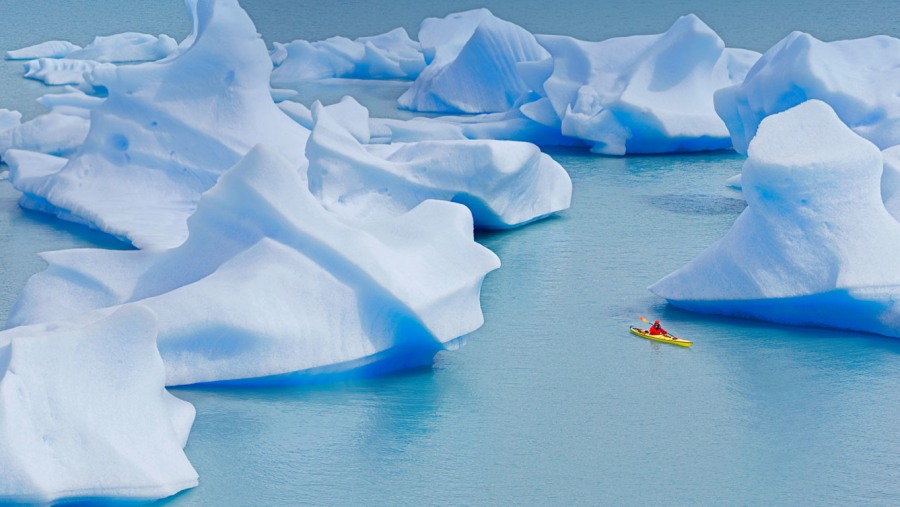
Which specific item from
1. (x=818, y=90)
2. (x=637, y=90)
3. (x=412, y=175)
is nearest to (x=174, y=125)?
(x=412, y=175)

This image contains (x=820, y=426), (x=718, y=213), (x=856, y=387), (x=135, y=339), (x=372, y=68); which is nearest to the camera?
(x=135, y=339)

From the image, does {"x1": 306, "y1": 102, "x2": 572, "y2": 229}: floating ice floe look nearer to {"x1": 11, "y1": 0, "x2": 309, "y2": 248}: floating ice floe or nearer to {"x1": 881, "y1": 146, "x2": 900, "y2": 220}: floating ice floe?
{"x1": 11, "y1": 0, "x2": 309, "y2": 248}: floating ice floe

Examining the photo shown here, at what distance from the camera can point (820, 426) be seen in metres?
4.15

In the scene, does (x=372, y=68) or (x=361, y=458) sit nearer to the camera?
(x=361, y=458)

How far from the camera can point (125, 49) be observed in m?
14.9

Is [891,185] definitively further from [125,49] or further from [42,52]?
[42,52]

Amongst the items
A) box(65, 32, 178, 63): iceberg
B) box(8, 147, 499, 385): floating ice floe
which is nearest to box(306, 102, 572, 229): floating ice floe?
box(8, 147, 499, 385): floating ice floe

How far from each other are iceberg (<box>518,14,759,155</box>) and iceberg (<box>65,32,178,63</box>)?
6684mm

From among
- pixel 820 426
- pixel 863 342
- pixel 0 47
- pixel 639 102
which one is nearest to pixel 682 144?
pixel 639 102

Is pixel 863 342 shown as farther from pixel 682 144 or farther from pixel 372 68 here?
pixel 372 68

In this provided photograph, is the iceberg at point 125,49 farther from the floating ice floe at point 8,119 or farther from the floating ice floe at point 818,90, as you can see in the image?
the floating ice floe at point 818,90

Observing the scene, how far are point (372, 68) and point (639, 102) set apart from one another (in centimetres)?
551

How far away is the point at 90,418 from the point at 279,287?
107 centimetres

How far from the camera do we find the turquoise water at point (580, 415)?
3.68 m
